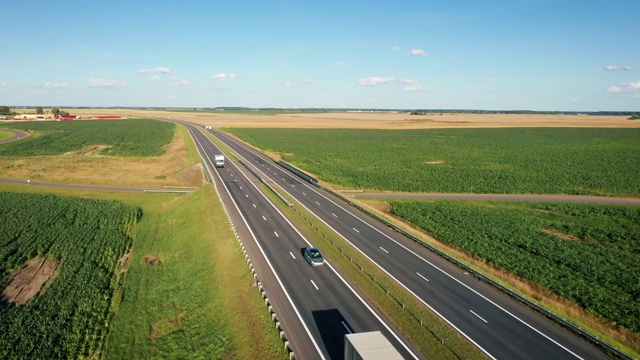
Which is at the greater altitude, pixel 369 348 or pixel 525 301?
pixel 369 348

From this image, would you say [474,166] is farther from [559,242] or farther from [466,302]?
[466,302]

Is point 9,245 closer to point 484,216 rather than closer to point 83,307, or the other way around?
point 83,307

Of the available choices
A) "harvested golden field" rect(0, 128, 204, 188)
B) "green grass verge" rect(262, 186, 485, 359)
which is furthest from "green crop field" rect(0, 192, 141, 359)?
"green grass verge" rect(262, 186, 485, 359)

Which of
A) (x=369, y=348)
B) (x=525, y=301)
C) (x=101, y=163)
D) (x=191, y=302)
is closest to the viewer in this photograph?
(x=369, y=348)

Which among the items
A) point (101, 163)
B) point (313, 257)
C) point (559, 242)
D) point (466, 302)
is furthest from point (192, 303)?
point (101, 163)

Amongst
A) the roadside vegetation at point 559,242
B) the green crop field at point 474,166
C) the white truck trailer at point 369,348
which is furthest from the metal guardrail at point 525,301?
the green crop field at point 474,166

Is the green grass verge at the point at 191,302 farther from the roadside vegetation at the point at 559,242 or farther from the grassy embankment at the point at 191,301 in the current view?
the roadside vegetation at the point at 559,242

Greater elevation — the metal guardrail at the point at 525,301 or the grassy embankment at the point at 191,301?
the metal guardrail at the point at 525,301

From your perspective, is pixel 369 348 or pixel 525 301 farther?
pixel 525 301
